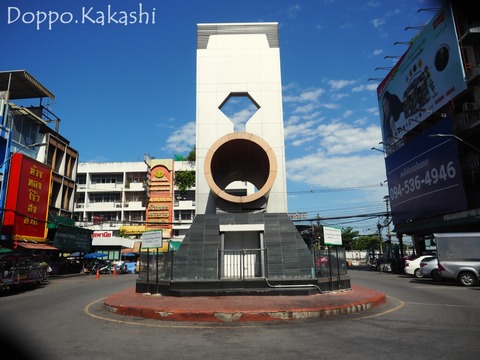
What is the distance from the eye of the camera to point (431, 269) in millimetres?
21750

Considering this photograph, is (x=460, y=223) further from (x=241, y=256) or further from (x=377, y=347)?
(x=377, y=347)

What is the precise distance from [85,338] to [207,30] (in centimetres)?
1741

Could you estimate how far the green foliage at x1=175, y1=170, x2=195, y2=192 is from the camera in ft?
174

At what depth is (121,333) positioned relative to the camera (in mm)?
7469

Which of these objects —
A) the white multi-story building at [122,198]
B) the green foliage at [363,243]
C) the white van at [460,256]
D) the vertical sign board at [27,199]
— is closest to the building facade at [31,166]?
the vertical sign board at [27,199]

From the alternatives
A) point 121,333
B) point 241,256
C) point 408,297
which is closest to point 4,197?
point 241,256

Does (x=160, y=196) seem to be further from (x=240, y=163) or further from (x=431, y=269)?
(x=431, y=269)

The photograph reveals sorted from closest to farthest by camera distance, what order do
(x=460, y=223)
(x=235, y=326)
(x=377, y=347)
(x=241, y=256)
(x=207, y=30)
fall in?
(x=377, y=347) < (x=235, y=326) < (x=241, y=256) < (x=207, y=30) < (x=460, y=223)

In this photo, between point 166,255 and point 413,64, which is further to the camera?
point 413,64

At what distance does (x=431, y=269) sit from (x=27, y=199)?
29.8m

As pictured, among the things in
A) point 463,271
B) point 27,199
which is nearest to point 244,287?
point 463,271

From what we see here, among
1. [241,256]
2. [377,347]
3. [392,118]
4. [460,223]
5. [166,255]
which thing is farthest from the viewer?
[392,118]

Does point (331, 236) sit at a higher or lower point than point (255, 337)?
higher

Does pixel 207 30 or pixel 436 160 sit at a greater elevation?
pixel 207 30
